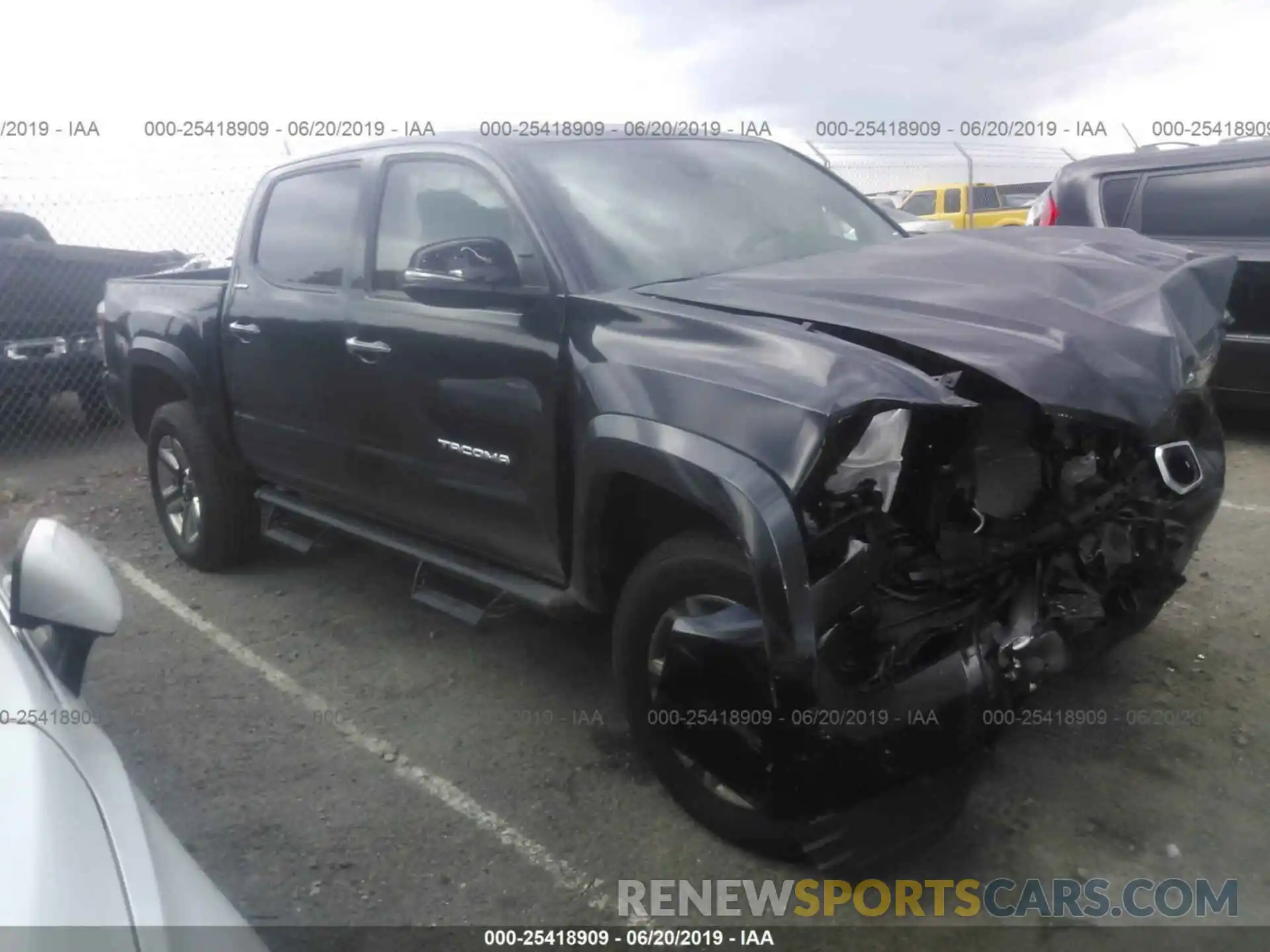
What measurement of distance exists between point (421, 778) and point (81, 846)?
186 cm

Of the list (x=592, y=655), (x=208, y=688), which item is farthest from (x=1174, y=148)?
(x=208, y=688)

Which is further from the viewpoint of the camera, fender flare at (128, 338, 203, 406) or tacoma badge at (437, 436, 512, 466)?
fender flare at (128, 338, 203, 406)

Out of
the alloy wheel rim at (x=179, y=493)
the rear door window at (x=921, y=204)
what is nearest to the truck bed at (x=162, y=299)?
the alloy wheel rim at (x=179, y=493)

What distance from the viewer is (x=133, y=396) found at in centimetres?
535

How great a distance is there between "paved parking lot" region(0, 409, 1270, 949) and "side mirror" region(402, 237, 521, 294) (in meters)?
1.48

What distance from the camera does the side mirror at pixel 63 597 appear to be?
201 cm

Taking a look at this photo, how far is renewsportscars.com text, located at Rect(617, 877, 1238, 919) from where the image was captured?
8.47 ft

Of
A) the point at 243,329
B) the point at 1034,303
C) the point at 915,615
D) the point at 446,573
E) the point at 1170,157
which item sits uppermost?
the point at 1170,157

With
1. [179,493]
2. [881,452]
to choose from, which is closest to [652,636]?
[881,452]

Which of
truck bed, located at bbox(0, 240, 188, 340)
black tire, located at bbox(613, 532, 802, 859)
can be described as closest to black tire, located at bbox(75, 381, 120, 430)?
truck bed, located at bbox(0, 240, 188, 340)

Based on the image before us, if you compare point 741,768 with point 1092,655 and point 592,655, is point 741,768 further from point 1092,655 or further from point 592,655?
point 592,655

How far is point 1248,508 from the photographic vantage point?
5.04 metres

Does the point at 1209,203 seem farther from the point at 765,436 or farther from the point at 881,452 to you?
the point at 765,436

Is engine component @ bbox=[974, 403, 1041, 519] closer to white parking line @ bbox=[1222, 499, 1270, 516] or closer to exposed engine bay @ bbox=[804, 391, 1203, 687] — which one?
exposed engine bay @ bbox=[804, 391, 1203, 687]
